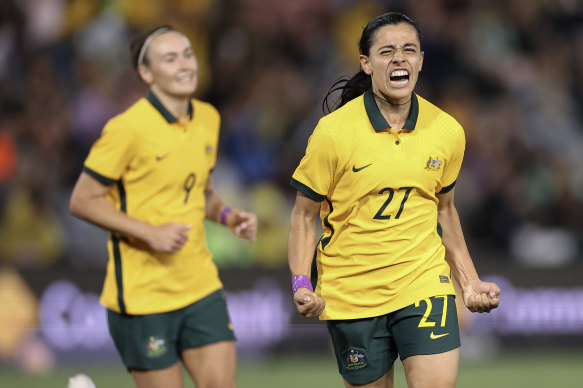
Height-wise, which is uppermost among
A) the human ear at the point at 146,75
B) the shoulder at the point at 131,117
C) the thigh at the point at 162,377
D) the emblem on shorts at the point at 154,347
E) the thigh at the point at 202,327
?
the human ear at the point at 146,75

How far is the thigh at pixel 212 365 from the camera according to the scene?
5703 millimetres

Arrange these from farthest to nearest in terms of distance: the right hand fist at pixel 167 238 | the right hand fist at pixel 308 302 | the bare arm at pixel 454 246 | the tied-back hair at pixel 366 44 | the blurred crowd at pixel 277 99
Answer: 1. the blurred crowd at pixel 277 99
2. the right hand fist at pixel 167 238
3. the bare arm at pixel 454 246
4. the tied-back hair at pixel 366 44
5. the right hand fist at pixel 308 302

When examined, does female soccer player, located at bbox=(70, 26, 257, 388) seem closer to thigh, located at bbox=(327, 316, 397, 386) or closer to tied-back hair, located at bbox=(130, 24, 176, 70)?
tied-back hair, located at bbox=(130, 24, 176, 70)

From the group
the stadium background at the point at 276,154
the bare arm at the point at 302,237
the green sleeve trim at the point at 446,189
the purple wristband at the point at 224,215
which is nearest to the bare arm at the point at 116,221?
the purple wristband at the point at 224,215

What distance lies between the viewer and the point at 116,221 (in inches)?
222

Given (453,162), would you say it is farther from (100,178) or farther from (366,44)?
(100,178)

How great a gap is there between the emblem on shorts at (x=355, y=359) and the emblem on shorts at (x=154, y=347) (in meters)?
1.18

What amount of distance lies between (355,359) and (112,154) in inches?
70.0

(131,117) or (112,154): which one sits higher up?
(131,117)

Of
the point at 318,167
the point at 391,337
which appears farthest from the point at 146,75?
the point at 391,337

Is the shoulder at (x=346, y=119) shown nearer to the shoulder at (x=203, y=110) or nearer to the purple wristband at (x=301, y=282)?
the purple wristband at (x=301, y=282)

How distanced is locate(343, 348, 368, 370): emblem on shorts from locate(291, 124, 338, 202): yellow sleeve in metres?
0.74

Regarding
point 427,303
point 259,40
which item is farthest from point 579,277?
point 427,303

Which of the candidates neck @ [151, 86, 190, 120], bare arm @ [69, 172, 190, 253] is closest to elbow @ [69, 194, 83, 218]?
bare arm @ [69, 172, 190, 253]
